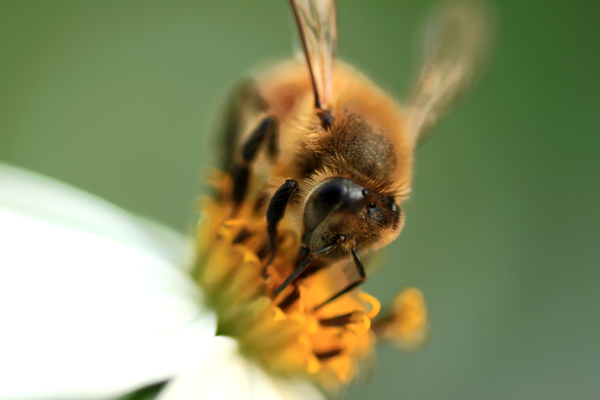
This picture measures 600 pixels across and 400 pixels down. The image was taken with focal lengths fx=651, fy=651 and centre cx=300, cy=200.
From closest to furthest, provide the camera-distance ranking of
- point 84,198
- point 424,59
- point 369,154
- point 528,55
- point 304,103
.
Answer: point 369,154 < point 304,103 < point 84,198 < point 424,59 < point 528,55

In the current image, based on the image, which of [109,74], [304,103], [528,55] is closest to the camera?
[304,103]

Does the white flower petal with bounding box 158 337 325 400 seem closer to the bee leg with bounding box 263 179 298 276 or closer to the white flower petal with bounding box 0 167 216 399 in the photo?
the white flower petal with bounding box 0 167 216 399

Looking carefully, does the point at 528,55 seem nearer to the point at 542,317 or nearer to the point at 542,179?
the point at 542,179

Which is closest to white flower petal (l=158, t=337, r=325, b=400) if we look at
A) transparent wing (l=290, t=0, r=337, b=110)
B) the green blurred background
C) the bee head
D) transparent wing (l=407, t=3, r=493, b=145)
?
the bee head

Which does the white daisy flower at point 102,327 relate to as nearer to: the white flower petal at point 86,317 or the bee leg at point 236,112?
the white flower petal at point 86,317

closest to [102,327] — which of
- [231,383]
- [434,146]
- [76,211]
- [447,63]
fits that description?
[231,383]

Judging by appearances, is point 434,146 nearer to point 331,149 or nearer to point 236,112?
point 236,112

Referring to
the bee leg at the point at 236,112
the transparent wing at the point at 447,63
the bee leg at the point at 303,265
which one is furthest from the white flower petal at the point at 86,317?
the transparent wing at the point at 447,63

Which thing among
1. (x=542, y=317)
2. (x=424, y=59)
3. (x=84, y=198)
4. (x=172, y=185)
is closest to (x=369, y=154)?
(x=424, y=59)
